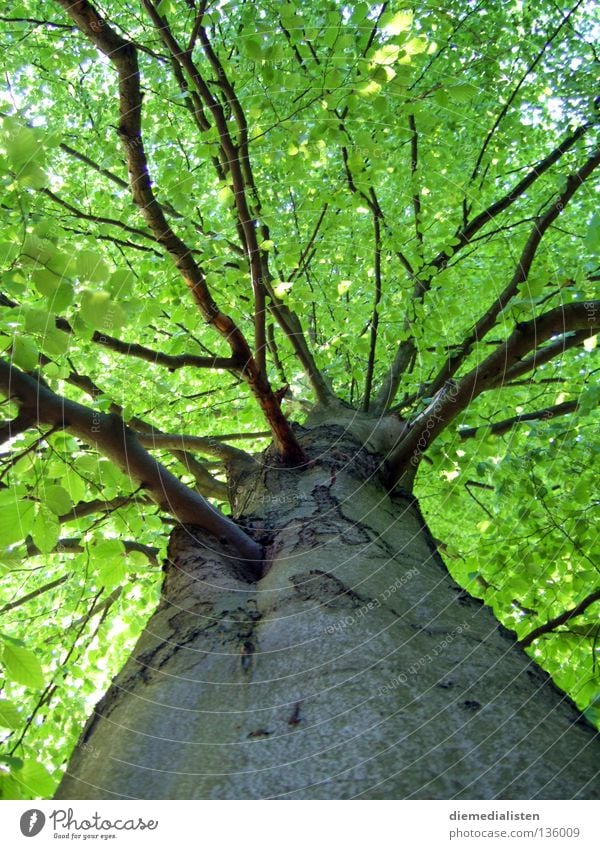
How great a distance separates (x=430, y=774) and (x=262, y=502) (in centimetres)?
193

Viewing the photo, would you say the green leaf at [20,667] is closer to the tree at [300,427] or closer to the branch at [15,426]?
the tree at [300,427]

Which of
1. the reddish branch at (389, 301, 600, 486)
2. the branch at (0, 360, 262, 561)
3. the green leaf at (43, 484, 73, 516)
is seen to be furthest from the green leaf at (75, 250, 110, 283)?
the reddish branch at (389, 301, 600, 486)

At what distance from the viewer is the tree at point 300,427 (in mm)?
1438

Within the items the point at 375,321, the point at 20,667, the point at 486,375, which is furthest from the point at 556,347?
the point at 20,667

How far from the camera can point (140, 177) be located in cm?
255

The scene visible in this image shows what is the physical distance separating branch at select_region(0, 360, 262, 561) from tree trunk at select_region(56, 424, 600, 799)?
8 cm

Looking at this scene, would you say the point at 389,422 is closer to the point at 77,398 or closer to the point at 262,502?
the point at 262,502

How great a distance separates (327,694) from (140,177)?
6.83 ft

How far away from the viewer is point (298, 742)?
53.0 inches

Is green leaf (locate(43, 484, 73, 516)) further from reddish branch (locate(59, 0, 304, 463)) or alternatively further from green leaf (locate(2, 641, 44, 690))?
reddish branch (locate(59, 0, 304, 463))

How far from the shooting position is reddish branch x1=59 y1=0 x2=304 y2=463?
2.31 m
